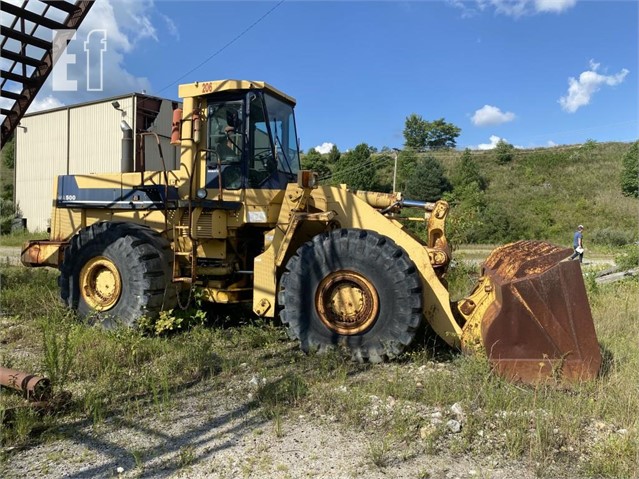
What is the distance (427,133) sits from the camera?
6575 cm

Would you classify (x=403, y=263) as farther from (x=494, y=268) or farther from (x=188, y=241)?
(x=188, y=241)

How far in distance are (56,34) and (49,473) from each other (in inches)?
283

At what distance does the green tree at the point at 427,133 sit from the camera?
65.2m

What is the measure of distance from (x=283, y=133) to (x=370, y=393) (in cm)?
377

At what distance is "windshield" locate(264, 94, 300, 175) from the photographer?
635 centimetres

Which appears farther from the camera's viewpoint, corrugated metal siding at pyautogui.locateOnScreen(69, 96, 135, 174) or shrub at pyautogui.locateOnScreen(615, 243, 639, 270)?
corrugated metal siding at pyautogui.locateOnScreen(69, 96, 135, 174)

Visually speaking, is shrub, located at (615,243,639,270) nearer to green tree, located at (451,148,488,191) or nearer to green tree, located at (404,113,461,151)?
green tree, located at (451,148,488,191)

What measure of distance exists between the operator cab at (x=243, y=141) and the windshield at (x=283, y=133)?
1 cm

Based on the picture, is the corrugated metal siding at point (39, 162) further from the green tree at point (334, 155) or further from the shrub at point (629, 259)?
the shrub at point (629, 259)

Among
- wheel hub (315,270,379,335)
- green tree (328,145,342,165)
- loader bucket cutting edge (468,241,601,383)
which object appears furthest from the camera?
green tree (328,145,342,165)

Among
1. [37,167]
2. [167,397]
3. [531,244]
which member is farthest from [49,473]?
[37,167]

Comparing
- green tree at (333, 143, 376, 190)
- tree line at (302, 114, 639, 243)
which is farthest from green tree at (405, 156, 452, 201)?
green tree at (333, 143, 376, 190)

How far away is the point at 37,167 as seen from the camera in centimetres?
3016

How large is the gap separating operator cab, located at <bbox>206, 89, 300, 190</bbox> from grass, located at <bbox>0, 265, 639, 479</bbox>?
6.14ft
